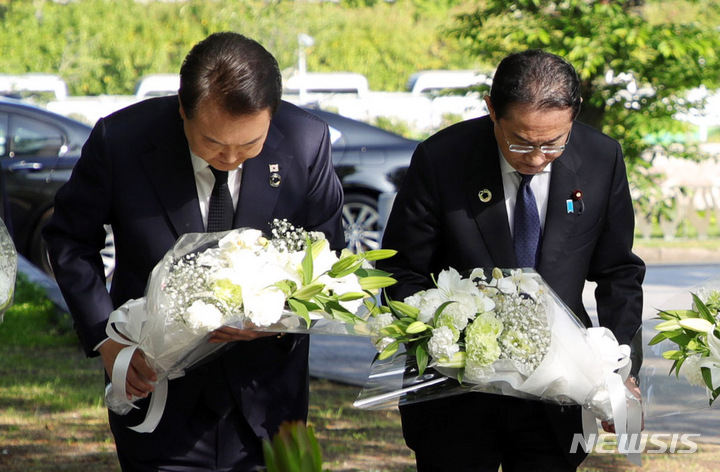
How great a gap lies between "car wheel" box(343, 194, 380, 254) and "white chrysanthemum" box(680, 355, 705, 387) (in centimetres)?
714

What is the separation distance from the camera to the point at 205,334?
2.49 meters

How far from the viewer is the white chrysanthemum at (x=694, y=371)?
8.37 ft

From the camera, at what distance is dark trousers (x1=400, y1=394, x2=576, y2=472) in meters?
2.88

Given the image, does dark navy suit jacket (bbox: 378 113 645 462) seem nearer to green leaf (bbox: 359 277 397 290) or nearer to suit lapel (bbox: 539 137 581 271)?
suit lapel (bbox: 539 137 581 271)

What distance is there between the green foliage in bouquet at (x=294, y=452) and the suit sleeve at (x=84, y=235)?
101cm

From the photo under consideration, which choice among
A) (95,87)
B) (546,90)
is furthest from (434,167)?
(95,87)

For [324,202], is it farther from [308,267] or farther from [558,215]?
[558,215]

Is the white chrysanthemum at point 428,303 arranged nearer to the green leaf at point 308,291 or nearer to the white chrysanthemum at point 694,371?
the green leaf at point 308,291

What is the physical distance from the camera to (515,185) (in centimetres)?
294

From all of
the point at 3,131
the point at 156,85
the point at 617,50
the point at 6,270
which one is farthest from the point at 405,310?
the point at 156,85

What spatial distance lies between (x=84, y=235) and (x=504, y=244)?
1.17m

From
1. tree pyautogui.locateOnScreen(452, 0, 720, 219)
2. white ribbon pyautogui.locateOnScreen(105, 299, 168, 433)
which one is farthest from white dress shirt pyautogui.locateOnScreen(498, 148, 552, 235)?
tree pyautogui.locateOnScreen(452, 0, 720, 219)

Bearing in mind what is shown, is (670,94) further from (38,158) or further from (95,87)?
(95,87)

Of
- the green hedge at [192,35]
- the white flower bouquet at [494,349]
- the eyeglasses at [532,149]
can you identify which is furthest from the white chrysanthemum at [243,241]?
the green hedge at [192,35]
